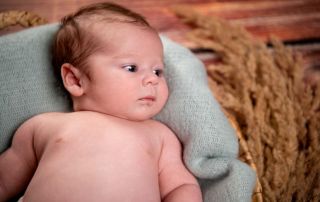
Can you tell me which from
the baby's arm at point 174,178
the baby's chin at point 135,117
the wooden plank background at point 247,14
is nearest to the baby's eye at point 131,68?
the baby's chin at point 135,117

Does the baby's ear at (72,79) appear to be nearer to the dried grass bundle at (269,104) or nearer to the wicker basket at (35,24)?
the wicker basket at (35,24)

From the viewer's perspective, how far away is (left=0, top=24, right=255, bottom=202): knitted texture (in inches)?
42.7

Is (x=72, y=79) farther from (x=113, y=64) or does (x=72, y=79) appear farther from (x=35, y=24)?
(x=35, y=24)

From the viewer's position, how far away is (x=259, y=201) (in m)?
1.05

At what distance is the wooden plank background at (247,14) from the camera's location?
1.80m

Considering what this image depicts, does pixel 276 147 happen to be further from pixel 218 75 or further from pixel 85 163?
pixel 85 163

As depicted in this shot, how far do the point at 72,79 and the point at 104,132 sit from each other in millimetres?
188

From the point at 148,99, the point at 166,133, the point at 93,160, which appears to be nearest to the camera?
the point at 93,160

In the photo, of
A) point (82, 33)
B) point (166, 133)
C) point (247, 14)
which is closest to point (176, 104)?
point (166, 133)

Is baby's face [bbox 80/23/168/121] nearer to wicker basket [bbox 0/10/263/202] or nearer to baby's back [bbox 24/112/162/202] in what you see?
baby's back [bbox 24/112/162/202]

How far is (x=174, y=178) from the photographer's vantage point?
1.05 meters

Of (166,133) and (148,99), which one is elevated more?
(148,99)

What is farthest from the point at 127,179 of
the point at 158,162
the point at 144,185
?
the point at 158,162

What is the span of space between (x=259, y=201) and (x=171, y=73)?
441 millimetres
